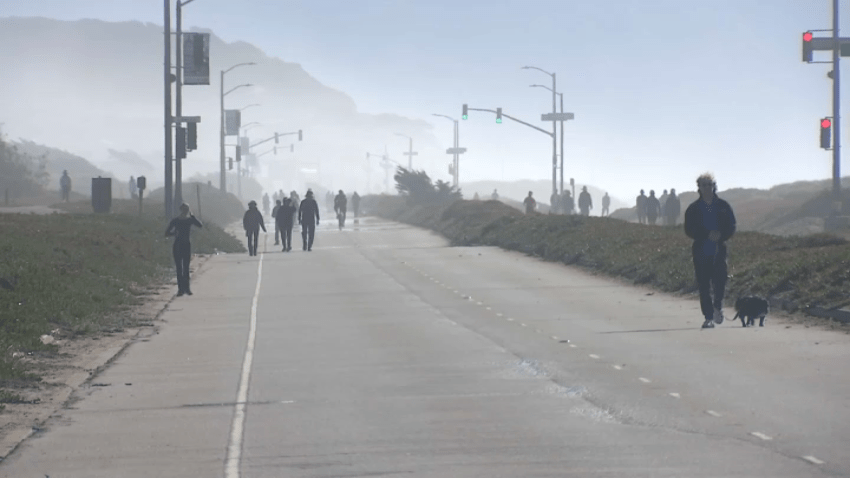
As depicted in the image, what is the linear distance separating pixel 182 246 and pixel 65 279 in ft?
10.6

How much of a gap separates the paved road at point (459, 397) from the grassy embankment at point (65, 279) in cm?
105

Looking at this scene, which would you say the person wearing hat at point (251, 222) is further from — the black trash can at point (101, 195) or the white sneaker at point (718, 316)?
the white sneaker at point (718, 316)

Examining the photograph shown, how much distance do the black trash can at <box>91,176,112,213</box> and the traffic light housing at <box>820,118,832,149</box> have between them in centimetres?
2485

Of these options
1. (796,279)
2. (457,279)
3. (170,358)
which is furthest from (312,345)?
(457,279)

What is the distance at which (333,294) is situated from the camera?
86.4ft

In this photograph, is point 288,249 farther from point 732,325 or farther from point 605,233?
point 732,325

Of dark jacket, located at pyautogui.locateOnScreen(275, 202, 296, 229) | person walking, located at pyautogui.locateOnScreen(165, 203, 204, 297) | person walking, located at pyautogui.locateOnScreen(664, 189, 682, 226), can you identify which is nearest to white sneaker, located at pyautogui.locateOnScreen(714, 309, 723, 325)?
person walking, located at pyautogui.locateOnScreen(165, 203, 204, 297)

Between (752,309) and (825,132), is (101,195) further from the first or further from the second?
(752,309)

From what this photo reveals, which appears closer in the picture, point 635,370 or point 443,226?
point 635,370

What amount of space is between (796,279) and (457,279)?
9500 mm

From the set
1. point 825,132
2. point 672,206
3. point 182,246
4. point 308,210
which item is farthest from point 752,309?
point 672,206

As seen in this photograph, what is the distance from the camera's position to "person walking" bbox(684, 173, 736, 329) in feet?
60.0

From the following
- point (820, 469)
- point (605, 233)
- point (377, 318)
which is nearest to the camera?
point (820, 469)

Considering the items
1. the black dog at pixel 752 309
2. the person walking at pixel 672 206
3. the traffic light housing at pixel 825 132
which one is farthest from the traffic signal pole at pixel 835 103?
the black dog at pixel 752 309
